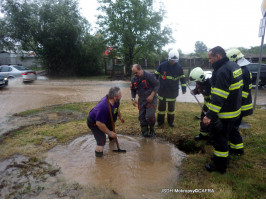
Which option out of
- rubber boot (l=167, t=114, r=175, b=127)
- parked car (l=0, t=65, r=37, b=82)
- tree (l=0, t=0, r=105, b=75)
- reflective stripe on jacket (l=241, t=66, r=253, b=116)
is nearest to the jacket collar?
reflective stripe on jacket (l=241, t=66, r=253, b=116)

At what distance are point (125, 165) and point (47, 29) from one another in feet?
63.8

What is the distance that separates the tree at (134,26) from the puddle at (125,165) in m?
15.6

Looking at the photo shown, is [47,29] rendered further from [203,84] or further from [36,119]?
[203,84]

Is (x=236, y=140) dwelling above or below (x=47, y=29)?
below

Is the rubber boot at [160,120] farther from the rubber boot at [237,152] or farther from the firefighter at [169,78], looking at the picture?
the rubber boot at [237,152]

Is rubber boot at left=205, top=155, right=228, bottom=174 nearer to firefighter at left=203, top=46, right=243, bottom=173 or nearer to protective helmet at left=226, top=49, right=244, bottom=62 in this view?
firefighter at left=203, top=46, right=243, bottom=173

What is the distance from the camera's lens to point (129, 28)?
743 inches

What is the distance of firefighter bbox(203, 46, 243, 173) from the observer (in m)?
3.09

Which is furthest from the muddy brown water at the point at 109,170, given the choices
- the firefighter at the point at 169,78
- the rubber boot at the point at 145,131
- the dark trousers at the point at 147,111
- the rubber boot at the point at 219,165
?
the firefighter at the point at 169,78

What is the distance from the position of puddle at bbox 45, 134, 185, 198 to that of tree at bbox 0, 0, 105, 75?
17.6 metres

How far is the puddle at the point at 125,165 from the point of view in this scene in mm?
3167

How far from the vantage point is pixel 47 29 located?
19.8m

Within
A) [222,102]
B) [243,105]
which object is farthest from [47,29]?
[222,102]

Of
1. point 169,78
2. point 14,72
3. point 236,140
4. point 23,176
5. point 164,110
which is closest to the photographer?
point 23,176
